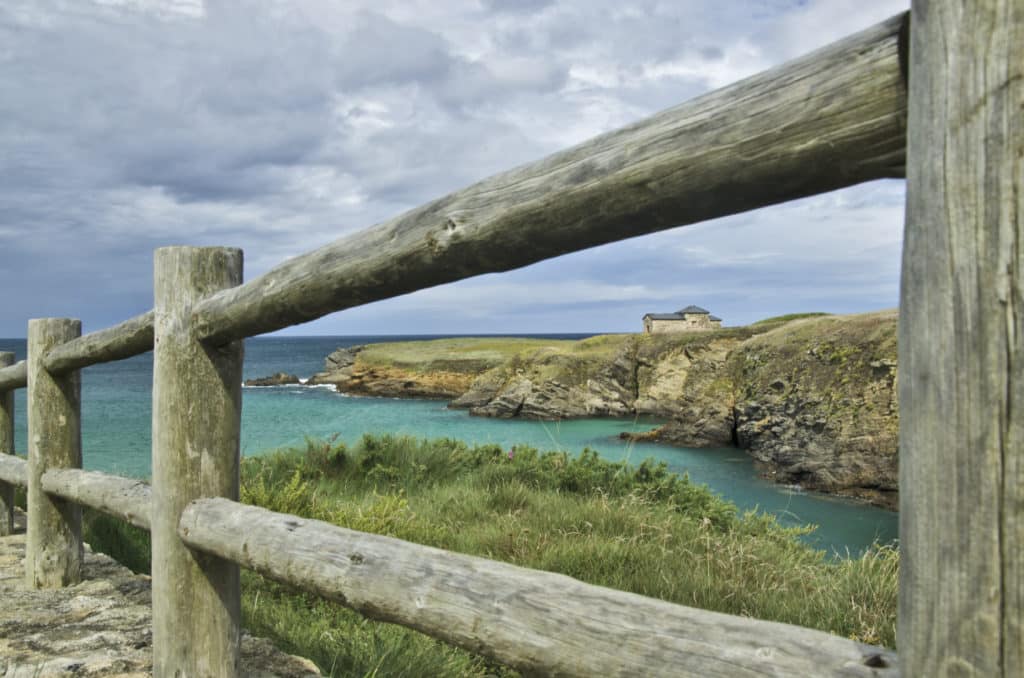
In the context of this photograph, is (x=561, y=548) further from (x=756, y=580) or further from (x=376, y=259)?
(x=376, y=259)

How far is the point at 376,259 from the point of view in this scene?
167 cm

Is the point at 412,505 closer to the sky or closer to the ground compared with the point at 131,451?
closer to the sky

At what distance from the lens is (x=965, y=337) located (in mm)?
809

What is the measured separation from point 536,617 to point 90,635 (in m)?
2.60

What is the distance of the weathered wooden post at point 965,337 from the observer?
2.56ft

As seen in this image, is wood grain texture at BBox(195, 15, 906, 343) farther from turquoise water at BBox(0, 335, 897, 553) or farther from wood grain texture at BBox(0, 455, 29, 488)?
turquoise water at BBox(0, 335, 897, 553)

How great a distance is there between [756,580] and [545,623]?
130 inches

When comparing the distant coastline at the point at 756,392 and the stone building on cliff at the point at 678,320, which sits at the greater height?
the stone building on cliff at the point at 678,320

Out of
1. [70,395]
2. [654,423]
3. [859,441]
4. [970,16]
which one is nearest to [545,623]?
[970,16]

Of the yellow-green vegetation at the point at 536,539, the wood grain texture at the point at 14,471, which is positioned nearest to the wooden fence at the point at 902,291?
the yellow-green vegetation at the point at 536,539

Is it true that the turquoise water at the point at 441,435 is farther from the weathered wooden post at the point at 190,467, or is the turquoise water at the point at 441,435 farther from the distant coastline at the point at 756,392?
the weathered wooden post at the point at 190,467

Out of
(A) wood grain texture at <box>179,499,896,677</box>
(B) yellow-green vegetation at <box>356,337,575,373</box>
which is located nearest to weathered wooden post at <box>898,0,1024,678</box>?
(A) wood grain texture at <box>179,499,896,677</box>

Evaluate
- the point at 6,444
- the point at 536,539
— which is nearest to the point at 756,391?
the point at 536,539

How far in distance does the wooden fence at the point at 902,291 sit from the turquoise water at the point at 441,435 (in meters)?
4.35
